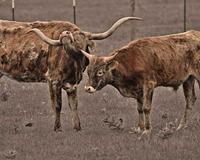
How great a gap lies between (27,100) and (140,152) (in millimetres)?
6161

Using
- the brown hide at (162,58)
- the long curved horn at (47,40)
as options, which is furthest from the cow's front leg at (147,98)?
the long curved horn at (47,40)

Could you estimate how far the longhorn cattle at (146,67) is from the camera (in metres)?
12.5

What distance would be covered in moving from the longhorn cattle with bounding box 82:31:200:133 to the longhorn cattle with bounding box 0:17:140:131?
0.48 metres

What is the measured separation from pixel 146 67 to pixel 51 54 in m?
1.86

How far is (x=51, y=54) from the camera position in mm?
13609

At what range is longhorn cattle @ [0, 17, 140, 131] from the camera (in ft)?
43.4

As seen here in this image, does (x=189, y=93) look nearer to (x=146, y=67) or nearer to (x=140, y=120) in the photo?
(x=140, y=120)

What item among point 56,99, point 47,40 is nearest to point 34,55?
point 47,40

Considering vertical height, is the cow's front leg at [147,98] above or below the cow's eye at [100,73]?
below

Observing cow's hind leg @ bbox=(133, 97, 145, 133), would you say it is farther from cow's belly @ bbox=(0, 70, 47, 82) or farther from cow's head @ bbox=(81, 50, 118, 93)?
cow's belly @ bbox=(0, 70, 47, 82)

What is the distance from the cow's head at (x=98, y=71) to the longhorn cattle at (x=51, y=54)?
0.60 m

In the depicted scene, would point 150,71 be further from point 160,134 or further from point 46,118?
point 46,118

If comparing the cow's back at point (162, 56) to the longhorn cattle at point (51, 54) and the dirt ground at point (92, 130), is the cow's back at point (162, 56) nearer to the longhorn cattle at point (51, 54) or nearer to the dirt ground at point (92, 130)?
the longhorn cattle at point (51, 54)

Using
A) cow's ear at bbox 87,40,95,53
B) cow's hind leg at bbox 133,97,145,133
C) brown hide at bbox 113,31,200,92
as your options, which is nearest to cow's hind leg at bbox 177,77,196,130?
brown hide at bbox 113,31,200,92
